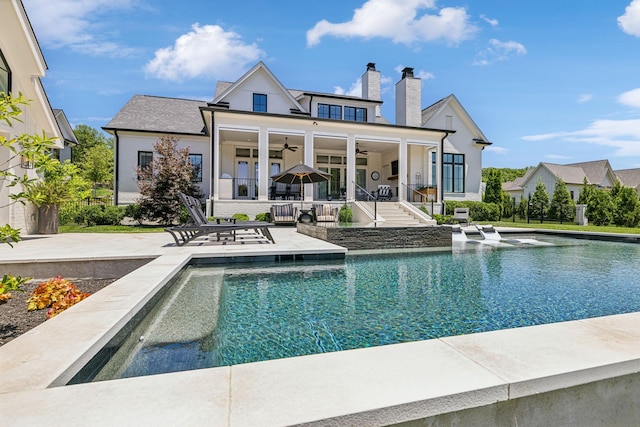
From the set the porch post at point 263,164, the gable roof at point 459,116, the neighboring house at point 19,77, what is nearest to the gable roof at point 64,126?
the neighboring house at point 19,77

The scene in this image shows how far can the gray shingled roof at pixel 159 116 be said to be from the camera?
59.3 feet

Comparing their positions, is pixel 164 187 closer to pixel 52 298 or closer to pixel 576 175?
pixel 52 298

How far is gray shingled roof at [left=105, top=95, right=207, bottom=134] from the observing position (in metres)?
18.1

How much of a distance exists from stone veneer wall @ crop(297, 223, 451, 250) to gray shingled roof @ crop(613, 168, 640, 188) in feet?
146

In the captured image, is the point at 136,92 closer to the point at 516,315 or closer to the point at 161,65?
the point at 161,65

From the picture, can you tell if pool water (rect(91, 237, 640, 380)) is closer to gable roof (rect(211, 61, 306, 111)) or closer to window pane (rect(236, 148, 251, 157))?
window pane (rect(236, 148, 251, 157))

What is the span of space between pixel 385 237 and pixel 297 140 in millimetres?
10569

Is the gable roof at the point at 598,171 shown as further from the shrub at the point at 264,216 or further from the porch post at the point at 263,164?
the shrub at the point at 264,216

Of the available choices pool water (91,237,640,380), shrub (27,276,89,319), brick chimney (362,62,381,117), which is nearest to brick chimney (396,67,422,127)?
brick chimney (362,62,381,117)

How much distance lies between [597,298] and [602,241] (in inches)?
397

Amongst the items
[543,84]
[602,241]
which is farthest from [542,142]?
[602,241]

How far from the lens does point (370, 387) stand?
1.54 m

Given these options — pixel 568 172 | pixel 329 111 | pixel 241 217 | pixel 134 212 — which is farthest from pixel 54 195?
pixel 568 172

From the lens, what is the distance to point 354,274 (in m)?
5.94
